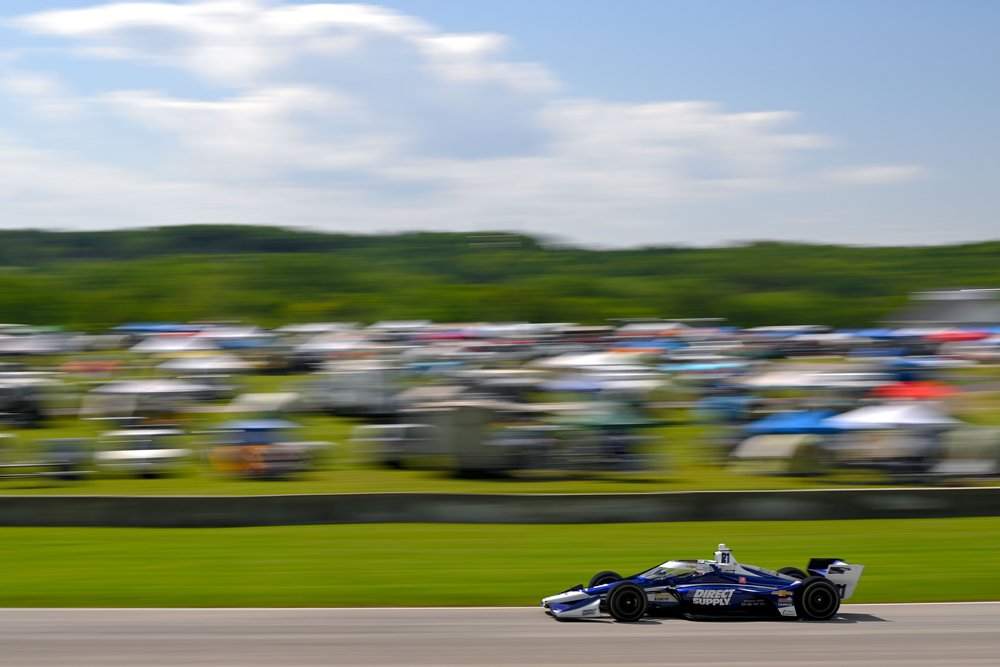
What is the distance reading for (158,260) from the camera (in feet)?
438

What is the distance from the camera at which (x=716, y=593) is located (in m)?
8.02

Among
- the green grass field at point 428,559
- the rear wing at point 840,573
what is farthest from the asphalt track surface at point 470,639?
the green grass field at point 428,559

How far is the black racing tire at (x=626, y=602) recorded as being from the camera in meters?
7.96

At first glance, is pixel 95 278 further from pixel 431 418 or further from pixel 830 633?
pixel 830 633

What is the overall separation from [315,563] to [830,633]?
5449mm

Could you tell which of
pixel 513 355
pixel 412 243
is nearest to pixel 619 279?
pixel 412 243

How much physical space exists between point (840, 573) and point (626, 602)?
5.29 feet

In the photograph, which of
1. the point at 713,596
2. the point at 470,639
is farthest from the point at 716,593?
the point at 470,639

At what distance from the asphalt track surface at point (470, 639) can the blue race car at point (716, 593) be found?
11cm

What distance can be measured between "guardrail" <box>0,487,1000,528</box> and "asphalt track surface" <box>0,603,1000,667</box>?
4197mm

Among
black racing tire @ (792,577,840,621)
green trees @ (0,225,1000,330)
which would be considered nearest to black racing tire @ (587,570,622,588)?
black racing tire @ (792,577,840,621)

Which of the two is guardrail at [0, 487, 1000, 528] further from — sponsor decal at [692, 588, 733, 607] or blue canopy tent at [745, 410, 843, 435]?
sponsor decal at [692, 588, 733, 607]

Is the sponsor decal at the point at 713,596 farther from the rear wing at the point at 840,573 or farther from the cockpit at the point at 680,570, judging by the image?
the rear wing at the point at 840,573

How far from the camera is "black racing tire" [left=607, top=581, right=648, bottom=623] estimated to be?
7.96m
